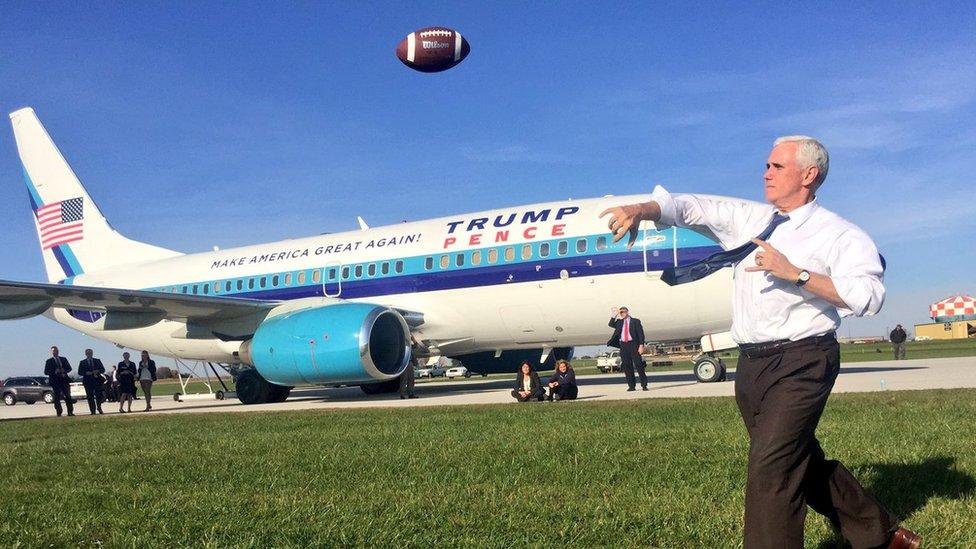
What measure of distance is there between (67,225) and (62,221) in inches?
7.7

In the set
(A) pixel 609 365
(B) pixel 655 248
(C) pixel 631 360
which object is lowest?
(A) pixel 609 365

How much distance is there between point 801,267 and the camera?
3.21 m

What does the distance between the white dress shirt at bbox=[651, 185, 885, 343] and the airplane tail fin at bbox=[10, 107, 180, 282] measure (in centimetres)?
2292

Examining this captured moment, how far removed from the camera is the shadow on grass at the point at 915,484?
170 inches

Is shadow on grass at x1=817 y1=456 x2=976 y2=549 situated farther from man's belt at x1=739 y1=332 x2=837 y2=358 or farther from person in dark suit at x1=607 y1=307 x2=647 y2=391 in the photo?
person in dark suit at x1=607 y1=307 x2=647 y2=391

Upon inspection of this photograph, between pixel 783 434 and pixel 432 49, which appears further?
pixel 432 49

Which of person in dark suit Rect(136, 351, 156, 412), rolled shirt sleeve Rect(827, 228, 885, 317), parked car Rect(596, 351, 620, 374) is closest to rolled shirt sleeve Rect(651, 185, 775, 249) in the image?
rolled shirt sleeve Rect(827, 228, 885, 317)

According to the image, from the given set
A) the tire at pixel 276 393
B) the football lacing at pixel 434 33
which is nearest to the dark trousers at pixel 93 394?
the tire at pixel 276 393

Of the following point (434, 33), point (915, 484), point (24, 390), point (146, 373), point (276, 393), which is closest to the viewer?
point (915, 484)

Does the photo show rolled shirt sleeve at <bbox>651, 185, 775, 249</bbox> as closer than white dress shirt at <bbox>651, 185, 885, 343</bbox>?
No

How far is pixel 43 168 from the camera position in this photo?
80.2 feet

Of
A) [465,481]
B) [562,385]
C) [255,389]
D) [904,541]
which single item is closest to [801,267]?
[904,541]

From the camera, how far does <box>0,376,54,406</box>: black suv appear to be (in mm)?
33656

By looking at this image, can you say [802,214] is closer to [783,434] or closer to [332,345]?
[783,434]
